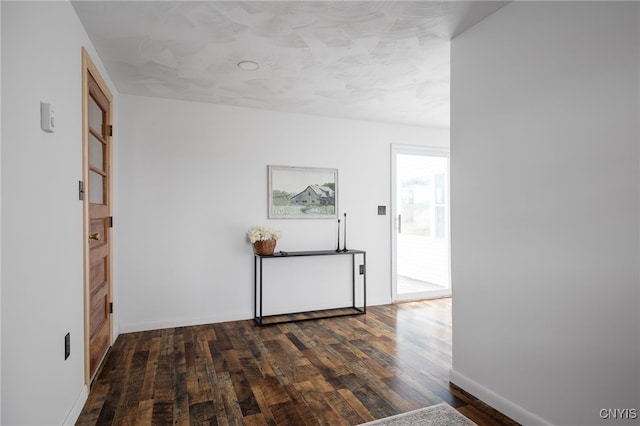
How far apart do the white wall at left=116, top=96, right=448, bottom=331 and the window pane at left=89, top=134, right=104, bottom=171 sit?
56 cm

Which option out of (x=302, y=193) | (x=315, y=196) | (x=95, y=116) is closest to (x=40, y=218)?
(x=95, y=116)

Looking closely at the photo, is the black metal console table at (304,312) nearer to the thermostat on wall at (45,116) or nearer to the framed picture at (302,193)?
the framed picture at (302,193)

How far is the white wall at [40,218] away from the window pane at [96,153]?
52 cm

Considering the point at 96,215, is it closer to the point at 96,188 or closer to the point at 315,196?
the point at 96,188

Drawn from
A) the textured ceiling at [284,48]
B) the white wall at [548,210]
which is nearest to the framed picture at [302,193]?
the textured ceiling at [284,48]

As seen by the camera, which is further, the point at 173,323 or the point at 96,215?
the point at 173,323

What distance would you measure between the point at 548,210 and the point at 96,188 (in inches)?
120

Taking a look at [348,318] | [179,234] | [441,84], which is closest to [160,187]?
[179,234]

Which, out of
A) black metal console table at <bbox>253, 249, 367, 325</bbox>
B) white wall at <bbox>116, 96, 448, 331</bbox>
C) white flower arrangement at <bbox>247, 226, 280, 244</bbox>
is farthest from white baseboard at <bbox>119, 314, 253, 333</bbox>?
white flower arrangement at <bbox>247, 226, 280, 244</bbox>

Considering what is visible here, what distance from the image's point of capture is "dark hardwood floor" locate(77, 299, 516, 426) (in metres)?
2.14

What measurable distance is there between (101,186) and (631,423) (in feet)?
11.8

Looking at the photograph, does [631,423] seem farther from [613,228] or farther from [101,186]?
[101,186]

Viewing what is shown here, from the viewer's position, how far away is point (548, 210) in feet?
6.23

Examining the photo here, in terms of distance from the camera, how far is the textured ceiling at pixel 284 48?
2170 millimetres
